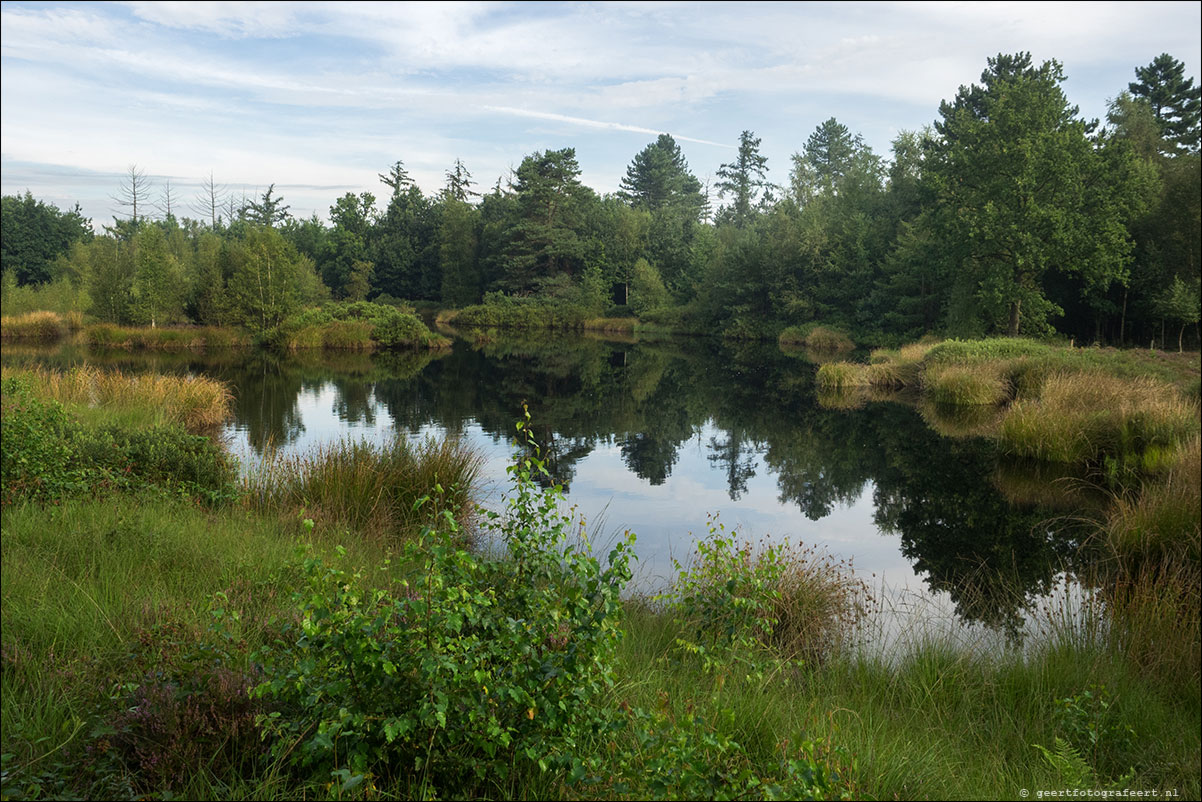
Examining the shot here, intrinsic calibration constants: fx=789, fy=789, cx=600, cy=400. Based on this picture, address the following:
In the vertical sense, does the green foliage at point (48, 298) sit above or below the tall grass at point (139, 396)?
above

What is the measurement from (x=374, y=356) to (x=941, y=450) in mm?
25919

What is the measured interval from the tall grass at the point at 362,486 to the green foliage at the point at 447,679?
14.9 ft

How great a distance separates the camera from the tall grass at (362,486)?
25.5 ft

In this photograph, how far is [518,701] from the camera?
2691 mm

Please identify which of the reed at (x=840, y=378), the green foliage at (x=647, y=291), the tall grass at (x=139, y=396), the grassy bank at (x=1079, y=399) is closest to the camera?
the grassy bank at (x=1079, y=399)

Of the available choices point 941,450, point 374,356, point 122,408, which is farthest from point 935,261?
point 122,408

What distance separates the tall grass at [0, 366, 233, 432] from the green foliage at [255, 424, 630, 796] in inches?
428

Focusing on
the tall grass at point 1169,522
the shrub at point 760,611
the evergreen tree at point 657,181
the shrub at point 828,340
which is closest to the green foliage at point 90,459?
the shrub at point 760,611

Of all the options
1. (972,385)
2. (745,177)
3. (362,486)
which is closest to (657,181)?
(745,177)

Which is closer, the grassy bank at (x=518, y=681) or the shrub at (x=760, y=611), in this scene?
the grassy bank at (x=518, y=681)

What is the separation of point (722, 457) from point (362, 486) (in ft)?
26.4

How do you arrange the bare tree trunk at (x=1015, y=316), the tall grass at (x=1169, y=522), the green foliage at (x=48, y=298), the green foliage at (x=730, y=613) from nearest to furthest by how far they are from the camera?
the green foliage at (x=730, y=613) → the tall grass at (x=1169, y=522) → the bare tree trunk at (x=1015, y=316) → the green foliage at (x=48, y=298)

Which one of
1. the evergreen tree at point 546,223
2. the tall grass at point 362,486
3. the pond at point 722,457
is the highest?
Answer: the evergreen tree at point 546,223

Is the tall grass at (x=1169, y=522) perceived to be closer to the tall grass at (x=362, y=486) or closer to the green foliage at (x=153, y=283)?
the tall grass at (x=362, y=486)
